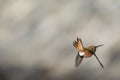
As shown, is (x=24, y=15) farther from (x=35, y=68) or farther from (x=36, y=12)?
(x=35, y=68)

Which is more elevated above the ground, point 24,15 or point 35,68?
point 24,15

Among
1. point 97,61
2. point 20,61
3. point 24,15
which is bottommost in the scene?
point 97,61

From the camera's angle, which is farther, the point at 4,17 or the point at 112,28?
the point at 4,17

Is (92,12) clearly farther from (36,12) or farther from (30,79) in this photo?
(30,79)

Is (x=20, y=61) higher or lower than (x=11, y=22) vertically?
lower

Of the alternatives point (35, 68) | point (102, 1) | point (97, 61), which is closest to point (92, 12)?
point (102, 1)

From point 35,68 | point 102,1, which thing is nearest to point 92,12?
point 102,1
